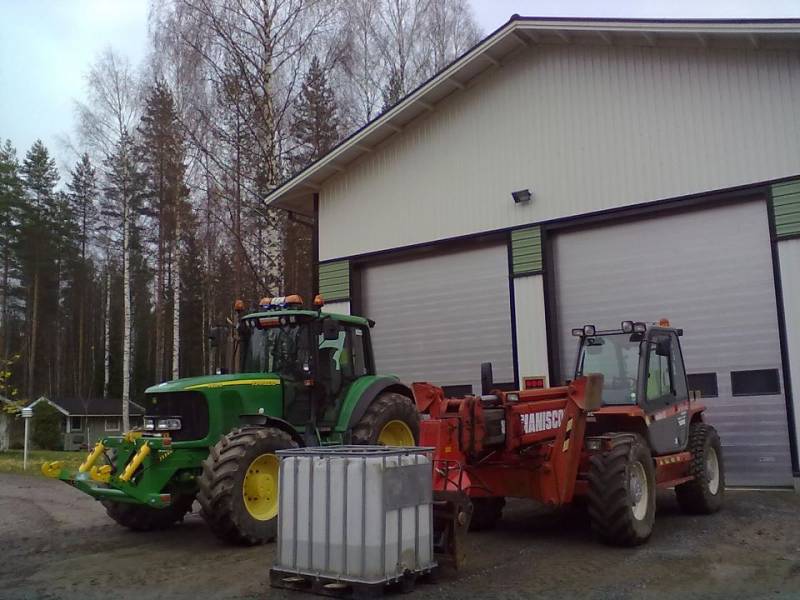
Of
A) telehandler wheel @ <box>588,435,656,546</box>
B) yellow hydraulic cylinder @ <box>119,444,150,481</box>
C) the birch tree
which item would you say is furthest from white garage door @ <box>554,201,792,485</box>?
the birch tree

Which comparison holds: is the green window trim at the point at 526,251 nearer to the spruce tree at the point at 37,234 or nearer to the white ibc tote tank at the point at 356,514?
the white ibc tote tank at the point at 356,514

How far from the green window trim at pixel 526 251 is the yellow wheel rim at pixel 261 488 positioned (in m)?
7.35

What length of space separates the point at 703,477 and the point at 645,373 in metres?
1.85

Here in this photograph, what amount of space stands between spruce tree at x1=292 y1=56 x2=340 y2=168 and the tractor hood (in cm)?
1638

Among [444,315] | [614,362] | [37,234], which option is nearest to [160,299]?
[37,234]

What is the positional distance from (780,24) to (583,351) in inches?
237

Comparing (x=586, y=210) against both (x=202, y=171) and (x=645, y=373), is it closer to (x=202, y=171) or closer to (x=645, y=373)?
(x=645, y=373)

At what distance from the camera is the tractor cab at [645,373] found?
8.95 metres

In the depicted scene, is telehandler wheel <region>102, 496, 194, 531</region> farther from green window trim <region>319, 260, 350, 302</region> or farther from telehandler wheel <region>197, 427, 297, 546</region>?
green window trim <region>319, 260, 350, 302</region>

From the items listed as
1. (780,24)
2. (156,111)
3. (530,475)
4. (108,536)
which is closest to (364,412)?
(530,475)

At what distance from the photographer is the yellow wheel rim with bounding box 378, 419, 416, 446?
33.6ft

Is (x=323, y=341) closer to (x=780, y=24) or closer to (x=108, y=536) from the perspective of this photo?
(x=108, y=536)

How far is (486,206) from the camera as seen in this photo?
15.0 meters

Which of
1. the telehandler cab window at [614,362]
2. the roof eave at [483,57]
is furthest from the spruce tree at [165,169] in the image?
the telehandler cab window at [614,362]
